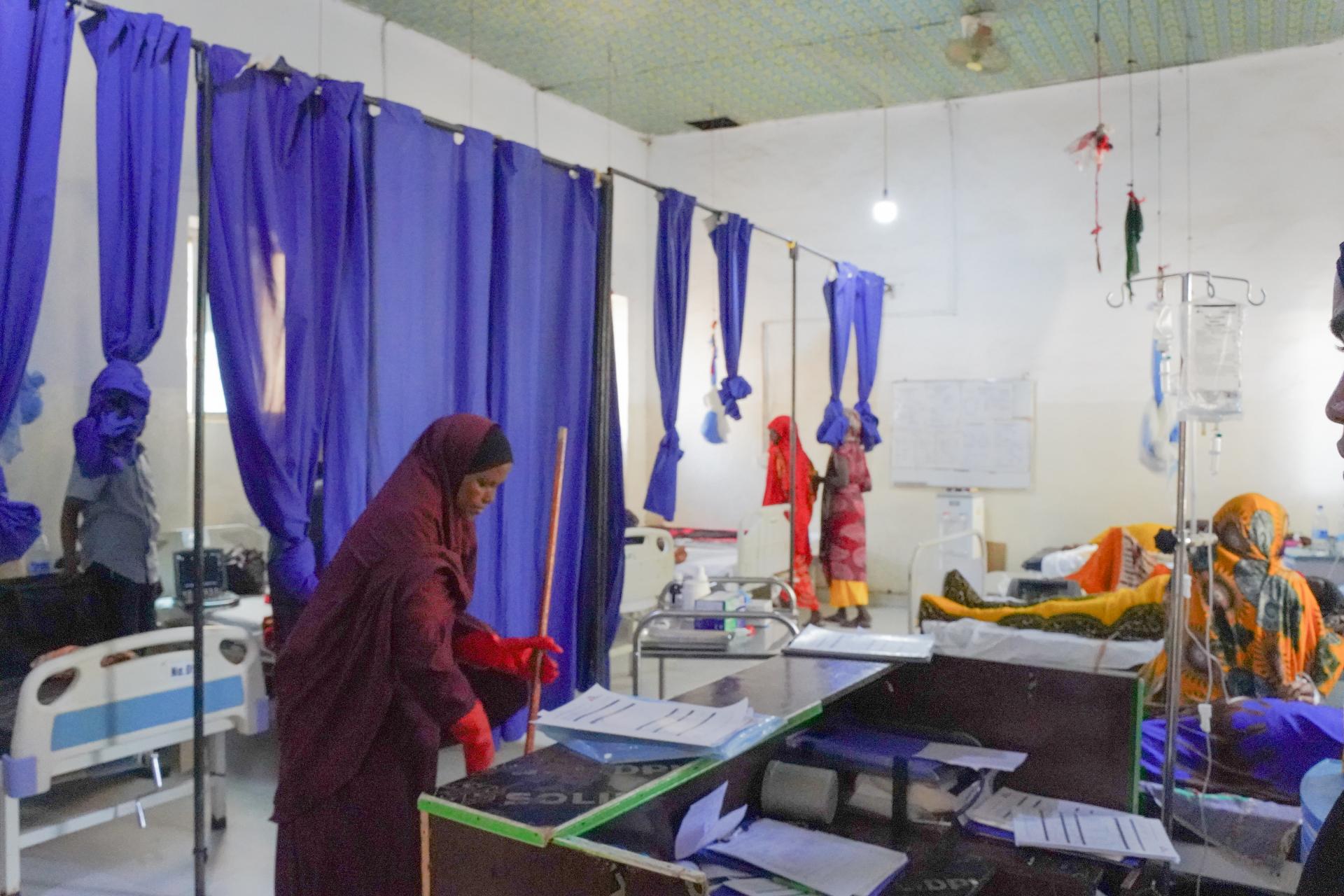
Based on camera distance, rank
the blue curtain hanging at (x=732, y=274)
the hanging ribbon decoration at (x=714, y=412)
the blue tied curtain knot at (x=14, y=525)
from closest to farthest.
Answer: the blue tied curtain knot at (x=14, y=525)
the blue curtain hanging at (x=732, y=274)
the hanging ribbon decoration at (x=714, y=412)

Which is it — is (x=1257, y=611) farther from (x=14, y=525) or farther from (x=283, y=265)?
(x=14, y=525)

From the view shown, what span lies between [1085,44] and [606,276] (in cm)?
371

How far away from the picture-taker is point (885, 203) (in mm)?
6484

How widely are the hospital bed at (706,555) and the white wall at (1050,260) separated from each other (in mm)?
1384

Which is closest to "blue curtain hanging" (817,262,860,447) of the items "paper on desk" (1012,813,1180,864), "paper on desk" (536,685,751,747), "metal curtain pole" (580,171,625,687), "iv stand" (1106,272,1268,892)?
"metal curtain pole" (580,171,625,687)

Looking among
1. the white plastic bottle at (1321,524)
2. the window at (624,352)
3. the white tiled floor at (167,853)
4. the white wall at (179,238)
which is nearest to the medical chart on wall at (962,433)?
the white plastic bottle at (1321,524)

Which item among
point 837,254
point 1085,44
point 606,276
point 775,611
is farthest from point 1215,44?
point 775,611

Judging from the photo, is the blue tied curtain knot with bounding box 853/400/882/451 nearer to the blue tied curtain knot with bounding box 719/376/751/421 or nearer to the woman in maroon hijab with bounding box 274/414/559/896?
the blue tied curtain knot with bounding box 719/376/751/421

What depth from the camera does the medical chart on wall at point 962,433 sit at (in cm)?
665

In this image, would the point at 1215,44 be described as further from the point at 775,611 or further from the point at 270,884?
the point at 270,884

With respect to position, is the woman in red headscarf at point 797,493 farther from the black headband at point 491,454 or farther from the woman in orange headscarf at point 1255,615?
the black headband at point 491,454

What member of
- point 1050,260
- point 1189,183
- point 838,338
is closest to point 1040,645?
point 838,338

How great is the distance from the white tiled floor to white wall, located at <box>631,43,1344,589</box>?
4237 mm

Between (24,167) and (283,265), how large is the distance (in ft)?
1.96
